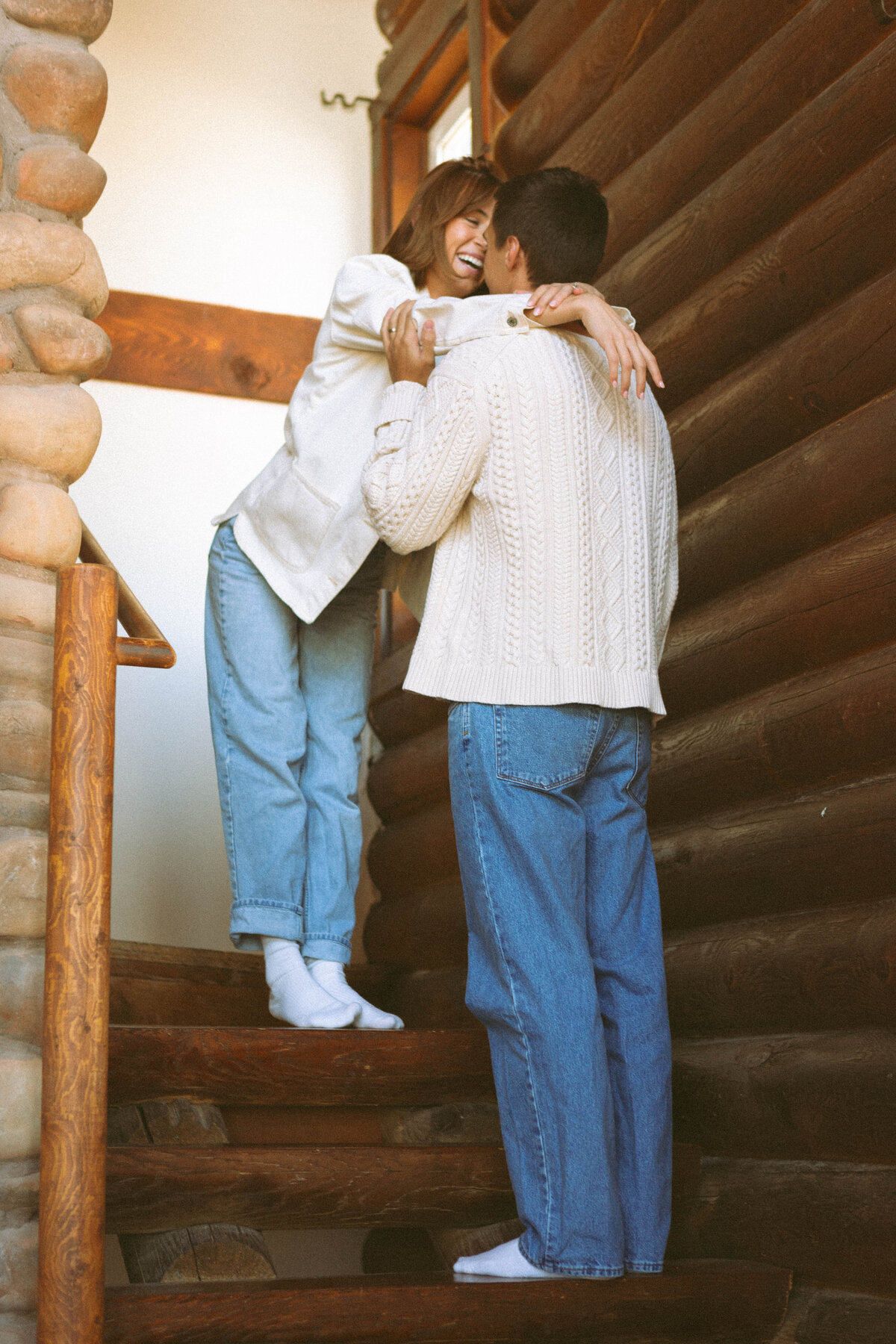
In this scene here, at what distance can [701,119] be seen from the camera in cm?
323

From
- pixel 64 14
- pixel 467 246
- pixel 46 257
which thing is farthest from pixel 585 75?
pixel 46 257

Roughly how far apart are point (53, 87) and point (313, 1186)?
1916 millimetres

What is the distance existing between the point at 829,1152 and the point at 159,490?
3.65m

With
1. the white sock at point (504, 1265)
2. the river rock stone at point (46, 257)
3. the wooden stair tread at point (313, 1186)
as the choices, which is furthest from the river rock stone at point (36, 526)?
the white sock at point (504, 1265)

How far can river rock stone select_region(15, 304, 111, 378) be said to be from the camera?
226cm

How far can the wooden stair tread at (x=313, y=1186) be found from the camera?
7.27 ft

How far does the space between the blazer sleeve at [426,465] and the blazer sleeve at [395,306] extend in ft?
0.45

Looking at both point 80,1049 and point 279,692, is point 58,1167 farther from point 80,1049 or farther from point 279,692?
point 279,692

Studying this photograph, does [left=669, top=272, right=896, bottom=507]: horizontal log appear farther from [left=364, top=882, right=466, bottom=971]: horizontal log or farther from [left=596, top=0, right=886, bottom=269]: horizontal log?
[left=364, top=882, right=466, bottom=971]: horizontal log

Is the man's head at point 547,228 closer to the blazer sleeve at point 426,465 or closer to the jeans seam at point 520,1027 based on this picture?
the blazer sleeve at point 426,465

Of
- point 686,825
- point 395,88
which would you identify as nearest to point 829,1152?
point 686,825

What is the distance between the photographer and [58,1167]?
1.88m

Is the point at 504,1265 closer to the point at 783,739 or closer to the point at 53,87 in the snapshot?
the point at 783,739

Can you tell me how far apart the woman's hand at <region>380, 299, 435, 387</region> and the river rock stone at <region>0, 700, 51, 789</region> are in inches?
31.9
